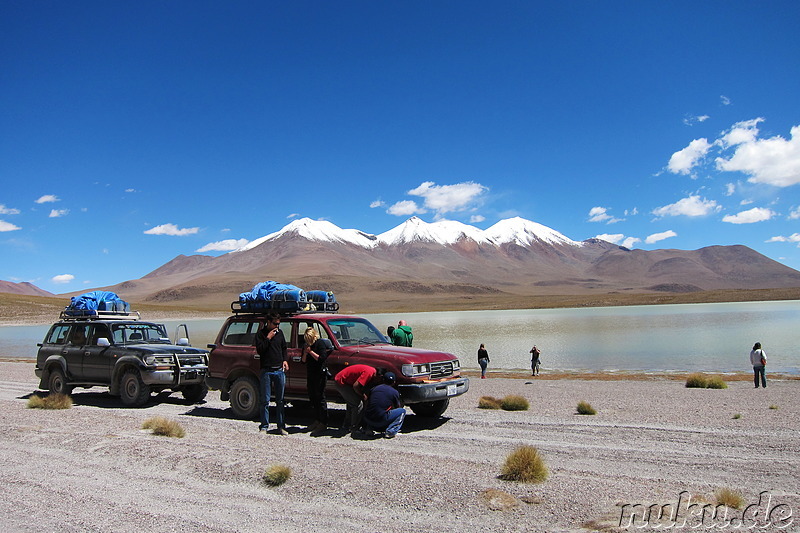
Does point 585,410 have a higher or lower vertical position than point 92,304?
lower

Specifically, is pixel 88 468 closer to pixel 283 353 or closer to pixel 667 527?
pixel 283 353

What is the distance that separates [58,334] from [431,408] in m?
9.99

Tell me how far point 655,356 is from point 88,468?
31137 millimetres

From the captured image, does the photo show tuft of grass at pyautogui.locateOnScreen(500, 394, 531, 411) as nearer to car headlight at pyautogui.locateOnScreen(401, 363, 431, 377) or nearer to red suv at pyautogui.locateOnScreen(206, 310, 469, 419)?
red suv at pyautogui.locateOnScreen(206, 310, 469, 419)

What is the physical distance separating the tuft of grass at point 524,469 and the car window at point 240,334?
248 inches

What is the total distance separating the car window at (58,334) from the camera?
1416 cm

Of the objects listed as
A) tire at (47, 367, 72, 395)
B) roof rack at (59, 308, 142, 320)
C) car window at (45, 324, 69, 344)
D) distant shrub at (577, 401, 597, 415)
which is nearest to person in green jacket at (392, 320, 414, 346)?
distant shrub at (577, 401, 597, 415)

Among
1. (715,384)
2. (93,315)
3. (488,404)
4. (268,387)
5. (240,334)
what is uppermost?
(93,315)

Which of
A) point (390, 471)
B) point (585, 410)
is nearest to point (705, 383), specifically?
point (585, 410)

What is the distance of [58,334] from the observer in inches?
565

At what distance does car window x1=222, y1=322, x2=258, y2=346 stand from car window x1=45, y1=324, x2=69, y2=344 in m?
5.50

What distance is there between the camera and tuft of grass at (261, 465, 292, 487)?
6090 millimetres

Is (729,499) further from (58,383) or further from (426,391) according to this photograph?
(58,383)

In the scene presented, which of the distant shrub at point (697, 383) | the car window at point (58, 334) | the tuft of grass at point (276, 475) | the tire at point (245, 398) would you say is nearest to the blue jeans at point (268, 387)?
the tire at point (245, 398)
